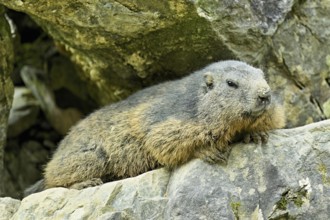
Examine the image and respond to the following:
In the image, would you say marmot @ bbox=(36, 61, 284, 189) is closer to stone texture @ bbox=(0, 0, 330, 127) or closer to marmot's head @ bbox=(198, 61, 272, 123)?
marmot's head @ bbox=(198, 61, 272, 123)

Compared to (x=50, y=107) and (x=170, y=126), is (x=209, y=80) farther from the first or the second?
(x=50, y=107)

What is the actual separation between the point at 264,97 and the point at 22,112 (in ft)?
17.3

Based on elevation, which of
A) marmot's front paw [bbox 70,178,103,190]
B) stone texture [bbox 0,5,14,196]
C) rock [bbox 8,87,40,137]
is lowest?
marmot's front paw [bbox 70,178,103,190]

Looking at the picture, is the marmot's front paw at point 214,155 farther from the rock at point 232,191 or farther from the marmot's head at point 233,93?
the marmot's head at point 233,93

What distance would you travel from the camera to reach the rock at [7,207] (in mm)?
6680

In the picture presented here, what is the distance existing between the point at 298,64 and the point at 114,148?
99.7 inches

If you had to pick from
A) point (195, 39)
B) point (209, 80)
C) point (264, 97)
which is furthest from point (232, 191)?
point (195, 39)

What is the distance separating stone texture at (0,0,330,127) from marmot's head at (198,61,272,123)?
0.58 metres

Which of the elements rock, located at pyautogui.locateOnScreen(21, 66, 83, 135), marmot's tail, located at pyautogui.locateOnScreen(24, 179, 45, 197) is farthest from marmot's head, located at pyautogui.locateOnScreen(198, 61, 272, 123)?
rock, located at pyautogui.locateOnScreen(21, 66, 83, 135)

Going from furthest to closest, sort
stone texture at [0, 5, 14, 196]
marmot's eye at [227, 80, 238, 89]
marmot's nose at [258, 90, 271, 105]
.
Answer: stone texture at [0, 5, 14, 196] < marmot's eye at [227, 80, 238, 89] < marmot's nose at [258, 90, 271, 105]

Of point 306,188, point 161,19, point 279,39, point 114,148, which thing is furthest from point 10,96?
→ point 306,188

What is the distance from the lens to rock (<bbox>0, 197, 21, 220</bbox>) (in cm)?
668

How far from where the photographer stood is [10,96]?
8.03 meters

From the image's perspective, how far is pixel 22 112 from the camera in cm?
1035
